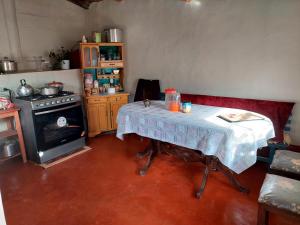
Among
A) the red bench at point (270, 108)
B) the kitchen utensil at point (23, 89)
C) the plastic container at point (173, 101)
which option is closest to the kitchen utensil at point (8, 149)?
the kitchen utensil at point (23, 89)

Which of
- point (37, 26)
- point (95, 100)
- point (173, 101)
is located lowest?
point (95, 100)

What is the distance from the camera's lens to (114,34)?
4219 mm

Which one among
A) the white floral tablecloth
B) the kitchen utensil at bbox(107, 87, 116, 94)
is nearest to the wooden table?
the white floral tablecloth

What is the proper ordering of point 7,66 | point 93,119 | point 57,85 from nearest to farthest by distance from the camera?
1. point 7,66
2. point 57,85
3. point 93,119

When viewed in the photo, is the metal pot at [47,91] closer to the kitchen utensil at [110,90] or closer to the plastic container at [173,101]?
the kitchen utensil at [110,90]

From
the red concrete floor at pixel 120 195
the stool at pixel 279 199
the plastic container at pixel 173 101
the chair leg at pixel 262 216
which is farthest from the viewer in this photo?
the plastic container at pixel 173 101

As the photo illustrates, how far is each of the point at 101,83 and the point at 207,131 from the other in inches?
116

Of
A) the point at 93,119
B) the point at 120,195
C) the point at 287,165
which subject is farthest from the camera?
the point at 93,119

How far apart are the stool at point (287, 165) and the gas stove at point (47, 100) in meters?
2.85

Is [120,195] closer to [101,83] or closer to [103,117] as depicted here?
[103,117]

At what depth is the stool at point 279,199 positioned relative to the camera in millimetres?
1557

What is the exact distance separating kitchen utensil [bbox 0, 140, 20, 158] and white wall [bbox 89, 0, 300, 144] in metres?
2.37

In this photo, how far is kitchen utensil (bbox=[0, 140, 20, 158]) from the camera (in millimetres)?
3213

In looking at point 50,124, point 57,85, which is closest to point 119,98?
point 57,85
